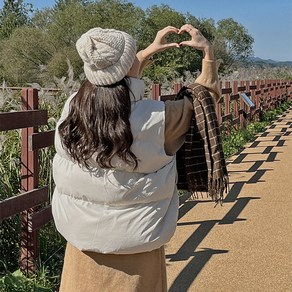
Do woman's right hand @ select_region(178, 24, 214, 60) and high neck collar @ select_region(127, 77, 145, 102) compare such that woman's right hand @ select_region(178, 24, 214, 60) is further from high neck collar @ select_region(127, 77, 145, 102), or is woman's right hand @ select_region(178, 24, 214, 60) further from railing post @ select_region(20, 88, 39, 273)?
railing post @ select_region(20, 88, 39, 273)

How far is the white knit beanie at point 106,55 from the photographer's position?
234 cm

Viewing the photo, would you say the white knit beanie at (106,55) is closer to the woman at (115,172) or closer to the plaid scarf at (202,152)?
the woman at (115,172)

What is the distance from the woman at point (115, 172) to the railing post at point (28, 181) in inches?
78.1

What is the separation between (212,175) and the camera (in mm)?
2682

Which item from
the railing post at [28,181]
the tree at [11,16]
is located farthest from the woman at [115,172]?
the tree at [11,16]

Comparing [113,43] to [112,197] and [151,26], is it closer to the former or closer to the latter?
[112,197]

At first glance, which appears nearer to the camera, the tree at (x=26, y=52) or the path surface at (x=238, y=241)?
the path surface at (x=238, y=241)

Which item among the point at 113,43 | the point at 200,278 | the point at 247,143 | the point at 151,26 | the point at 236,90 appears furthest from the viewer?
the point at 151,26

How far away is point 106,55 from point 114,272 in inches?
35.9

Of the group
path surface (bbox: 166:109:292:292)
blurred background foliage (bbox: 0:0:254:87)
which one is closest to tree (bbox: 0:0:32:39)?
blurred background foliage (bbox: 0:0:254:87)

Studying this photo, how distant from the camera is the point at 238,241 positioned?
18.6 ft

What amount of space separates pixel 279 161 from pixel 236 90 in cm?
421

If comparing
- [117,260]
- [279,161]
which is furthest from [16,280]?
[279,161]

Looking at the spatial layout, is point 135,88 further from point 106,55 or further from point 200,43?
point 200,43
